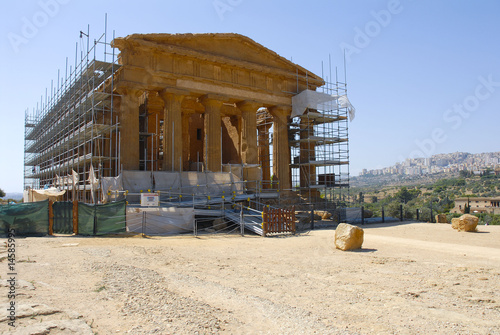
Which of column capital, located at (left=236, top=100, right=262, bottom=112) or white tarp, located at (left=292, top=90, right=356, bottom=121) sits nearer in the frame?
column capital, located at (left=236, top=100, right=262, bottom=112)

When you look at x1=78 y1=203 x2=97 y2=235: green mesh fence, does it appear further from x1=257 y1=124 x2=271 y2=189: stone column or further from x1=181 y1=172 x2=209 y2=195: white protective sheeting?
x1=257 y1=124 x2=271 y2=189: stone column

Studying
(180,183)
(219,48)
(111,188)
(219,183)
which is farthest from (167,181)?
(219,48)

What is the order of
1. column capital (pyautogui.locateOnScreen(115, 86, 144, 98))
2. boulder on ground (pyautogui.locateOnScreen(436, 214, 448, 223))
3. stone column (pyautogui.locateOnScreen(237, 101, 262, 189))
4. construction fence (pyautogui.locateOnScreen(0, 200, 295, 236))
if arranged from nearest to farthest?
1. construction fence (pyautogui.locateOnScreen(0, 200, 295, 236))
2. column capital (pyautogui.locateOnScreen(115, 86, 144, 98))
3. boulder on ground (pyautogui.locateOnScreen(436, 214, 448, 223))
4. stone column (pyautogui.locateOnScreen(237, 101, 262, 189))

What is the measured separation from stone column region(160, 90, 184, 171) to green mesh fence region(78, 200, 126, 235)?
6.98m

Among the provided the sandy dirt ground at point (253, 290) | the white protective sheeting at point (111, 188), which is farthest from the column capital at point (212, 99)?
the sandy dirt ground at point (253, 290)

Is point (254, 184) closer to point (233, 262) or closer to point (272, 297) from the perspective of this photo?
point (233, 262)

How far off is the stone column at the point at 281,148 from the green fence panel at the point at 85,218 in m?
15.3

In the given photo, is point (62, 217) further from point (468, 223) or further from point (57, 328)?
point (468, 223)

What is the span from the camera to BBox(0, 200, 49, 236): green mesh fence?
56.4 ft

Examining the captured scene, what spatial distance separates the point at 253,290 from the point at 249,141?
21.8m

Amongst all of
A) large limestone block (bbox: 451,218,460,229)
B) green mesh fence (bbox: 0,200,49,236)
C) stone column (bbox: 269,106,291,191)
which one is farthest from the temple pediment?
large limestone block (bbox: 451,218,460,229)

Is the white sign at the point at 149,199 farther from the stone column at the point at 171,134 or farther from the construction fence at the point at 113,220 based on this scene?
the stone column at the point at 171,134

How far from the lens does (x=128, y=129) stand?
24094mm

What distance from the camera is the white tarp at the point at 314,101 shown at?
3123 cm
